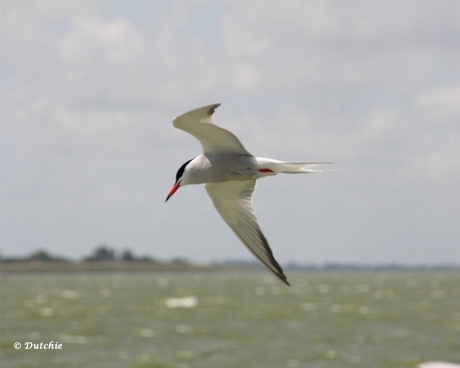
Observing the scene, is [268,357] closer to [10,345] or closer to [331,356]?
[331,356]

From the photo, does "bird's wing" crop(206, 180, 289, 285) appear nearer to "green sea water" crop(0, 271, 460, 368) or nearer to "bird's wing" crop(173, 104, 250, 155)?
"bird's wing" crop(173, 104, 250, 155)

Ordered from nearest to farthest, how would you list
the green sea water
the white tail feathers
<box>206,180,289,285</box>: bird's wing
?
the white tail feathers → <box>206,180,289,285</box>: bird's wing → the green sea water

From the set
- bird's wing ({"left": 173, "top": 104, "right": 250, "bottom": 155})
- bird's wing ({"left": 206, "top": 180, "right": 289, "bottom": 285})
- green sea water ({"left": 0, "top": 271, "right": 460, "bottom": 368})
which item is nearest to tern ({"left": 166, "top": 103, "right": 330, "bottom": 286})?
bird's wing ({"left": 173, "top": 104, "right": 250, "bottom": 155})

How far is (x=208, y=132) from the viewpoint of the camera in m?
8.37

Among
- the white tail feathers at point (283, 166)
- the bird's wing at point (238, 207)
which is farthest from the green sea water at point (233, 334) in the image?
the white tail feathers at point (283, 166)

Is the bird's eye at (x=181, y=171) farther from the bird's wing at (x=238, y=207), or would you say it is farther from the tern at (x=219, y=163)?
the bird's wing at (x=238, y=207)

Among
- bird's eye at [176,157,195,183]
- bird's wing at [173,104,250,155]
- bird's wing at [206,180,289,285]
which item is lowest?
bird's wing at [206,180,289,285]

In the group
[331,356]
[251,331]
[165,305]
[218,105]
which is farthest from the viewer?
[165,305]

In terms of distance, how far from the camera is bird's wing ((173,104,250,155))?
818 centimetres

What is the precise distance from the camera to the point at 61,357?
3678 centimetres

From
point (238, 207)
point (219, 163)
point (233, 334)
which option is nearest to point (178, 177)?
point (219, 163)

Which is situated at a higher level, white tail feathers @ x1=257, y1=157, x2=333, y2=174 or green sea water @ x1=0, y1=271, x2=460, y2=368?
white tail feathers @ x1=257, y1=157, x2=333, y2=174

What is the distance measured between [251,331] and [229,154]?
38.9m

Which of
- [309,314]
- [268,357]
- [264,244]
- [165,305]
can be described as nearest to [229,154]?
[264,244]
